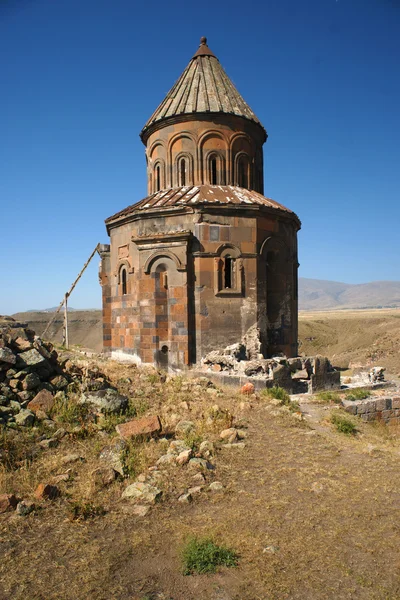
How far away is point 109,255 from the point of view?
12000mm

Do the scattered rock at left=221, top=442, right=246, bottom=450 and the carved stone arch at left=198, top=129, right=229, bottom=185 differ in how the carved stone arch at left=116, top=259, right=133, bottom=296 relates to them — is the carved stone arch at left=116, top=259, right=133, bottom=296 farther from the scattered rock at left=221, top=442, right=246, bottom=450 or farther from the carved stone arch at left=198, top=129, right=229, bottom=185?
the scattered rock at left=221, top=442, right=246, bottom=450

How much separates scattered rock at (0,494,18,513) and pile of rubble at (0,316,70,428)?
1541mm

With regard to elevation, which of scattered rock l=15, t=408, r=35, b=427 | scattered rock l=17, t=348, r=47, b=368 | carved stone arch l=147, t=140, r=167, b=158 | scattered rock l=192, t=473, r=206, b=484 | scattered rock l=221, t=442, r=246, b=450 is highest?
carved stone arch l=147, t=140, r=167, b=158

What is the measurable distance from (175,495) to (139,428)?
128 cm

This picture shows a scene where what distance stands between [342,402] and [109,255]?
23.5 feet

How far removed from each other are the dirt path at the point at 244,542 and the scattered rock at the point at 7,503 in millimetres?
96

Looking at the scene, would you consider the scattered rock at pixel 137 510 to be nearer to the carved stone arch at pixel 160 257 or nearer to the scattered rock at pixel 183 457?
the scattered rock at pixel 183 457

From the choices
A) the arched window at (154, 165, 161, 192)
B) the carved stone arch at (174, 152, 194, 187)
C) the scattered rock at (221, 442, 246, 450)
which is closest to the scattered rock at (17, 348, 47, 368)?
the scattered rock at (221, 442, 246, 450)

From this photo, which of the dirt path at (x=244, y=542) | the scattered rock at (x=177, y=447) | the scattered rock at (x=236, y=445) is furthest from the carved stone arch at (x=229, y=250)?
the dirt path at (x=244, y=542)

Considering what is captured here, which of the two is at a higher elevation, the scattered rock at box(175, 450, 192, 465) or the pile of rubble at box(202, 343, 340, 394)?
the pile of rubble at box(202, 343, 340, 394)

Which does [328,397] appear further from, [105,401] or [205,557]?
[205,557]

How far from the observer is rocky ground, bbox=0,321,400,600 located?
2930mm

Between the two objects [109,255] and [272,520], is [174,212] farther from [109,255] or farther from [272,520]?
[272,520]

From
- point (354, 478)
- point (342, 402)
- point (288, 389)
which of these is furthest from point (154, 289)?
point (354, 478)
